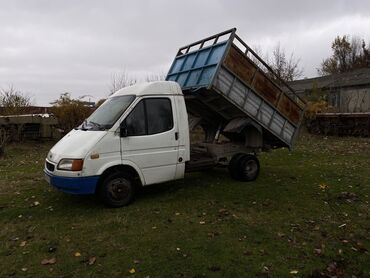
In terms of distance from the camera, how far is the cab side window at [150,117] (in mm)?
6933

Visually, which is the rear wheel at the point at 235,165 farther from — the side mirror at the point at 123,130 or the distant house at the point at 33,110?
the distant house at the point at 33,110

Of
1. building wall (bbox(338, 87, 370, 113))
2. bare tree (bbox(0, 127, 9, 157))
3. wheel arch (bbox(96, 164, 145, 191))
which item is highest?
building wall (bbox(338, 87, 370, 113))

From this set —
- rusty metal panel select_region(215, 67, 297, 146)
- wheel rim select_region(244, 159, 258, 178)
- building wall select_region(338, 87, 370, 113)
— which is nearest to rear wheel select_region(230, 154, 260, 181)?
wheel rim select_region(244, 159, 258, 178)

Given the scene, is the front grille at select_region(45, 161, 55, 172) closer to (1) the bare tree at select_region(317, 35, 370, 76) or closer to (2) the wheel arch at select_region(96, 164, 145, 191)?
(2) the wheel arch at select_region(96, 164, 145, 191)

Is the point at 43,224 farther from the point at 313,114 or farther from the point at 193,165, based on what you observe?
the point at 313,114

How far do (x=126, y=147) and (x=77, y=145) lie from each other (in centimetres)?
86

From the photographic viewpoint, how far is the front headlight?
20.8 feet

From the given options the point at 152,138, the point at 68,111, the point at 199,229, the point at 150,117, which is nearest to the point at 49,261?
the point at 199,229

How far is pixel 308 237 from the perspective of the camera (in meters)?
5.52

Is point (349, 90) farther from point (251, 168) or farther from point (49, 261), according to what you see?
point (49, 261)

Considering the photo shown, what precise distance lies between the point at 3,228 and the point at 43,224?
2.06 ft

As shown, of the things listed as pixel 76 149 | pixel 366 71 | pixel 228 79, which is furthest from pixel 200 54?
pixel 366 71

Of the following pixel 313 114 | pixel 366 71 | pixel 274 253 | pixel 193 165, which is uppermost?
pixel 366 71

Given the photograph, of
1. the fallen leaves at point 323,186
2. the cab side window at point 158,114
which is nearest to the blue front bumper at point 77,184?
the cab side window at point 158,114
